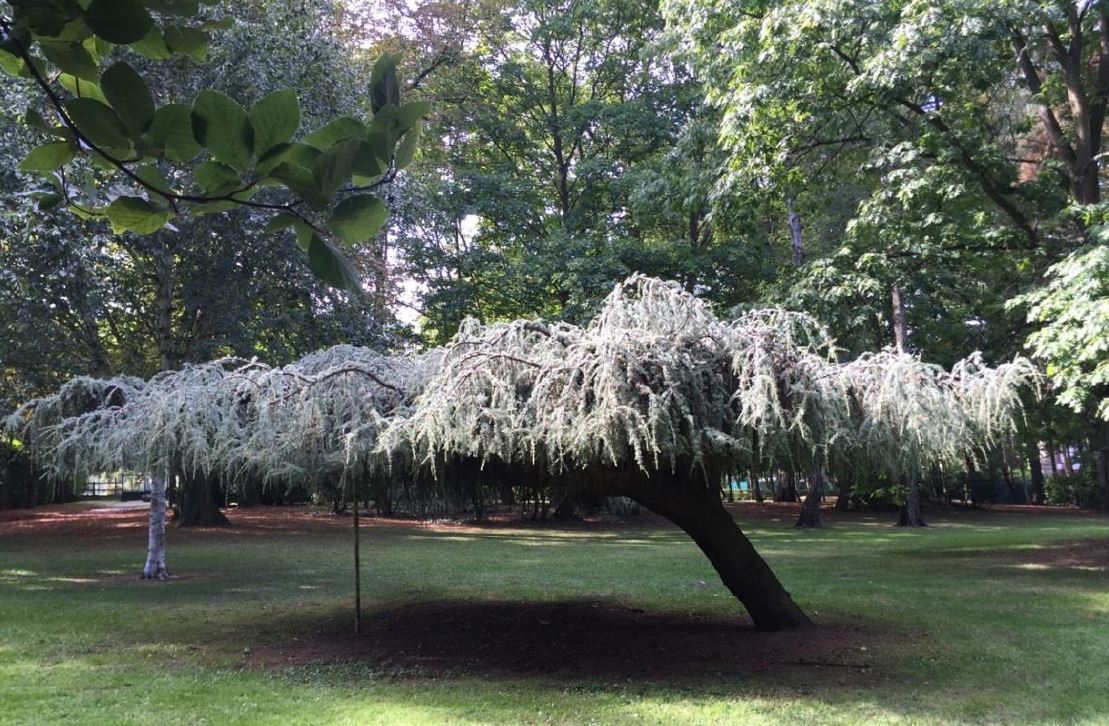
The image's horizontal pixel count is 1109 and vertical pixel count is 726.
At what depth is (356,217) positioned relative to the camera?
1495mm

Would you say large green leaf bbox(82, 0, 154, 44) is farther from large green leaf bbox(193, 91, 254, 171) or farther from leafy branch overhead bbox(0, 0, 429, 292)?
large green leaf bbox(193, 91, 254, 171)

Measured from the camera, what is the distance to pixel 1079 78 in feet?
47.6

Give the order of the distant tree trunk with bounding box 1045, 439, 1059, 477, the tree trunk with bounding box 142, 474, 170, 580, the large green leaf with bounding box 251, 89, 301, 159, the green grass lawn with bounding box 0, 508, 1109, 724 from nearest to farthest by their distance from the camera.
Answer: the large green leaf with bounding box 251, 89, 301, 159 → the green grass lawn with bounding box 0, 508, 1109, 724 → the tree trunk with bounding box 142, 474, 170, 580 → the distant tree trunk with bounding box 1045, 439, 1059, 477

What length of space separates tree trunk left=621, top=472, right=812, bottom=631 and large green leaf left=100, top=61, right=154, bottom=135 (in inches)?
285

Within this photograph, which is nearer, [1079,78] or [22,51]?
[22,51]

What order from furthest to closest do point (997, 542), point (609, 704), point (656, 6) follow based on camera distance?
point (656, 6) → point (997, 542) → point (609, 704)

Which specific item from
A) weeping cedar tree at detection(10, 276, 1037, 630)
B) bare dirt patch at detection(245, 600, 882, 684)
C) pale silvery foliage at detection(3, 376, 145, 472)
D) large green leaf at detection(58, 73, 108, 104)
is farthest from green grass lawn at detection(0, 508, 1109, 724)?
large green leaf at detection(58, 73, 108, 104)

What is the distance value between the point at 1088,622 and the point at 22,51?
1182 cm

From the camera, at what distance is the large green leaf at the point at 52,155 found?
1623mm

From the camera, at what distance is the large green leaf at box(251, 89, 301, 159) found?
136 cm

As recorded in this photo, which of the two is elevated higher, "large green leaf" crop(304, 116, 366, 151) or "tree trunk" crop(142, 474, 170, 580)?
"large green leaf" crop(304, 116, 366, 151)

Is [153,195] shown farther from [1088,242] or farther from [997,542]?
[997,542]

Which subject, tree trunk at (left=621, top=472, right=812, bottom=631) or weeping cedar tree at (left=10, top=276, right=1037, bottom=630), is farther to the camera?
tree trunk at (left=621, top=472, right=812, bottom=631)

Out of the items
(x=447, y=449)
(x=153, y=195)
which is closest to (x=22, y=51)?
(x=153, y=195)
